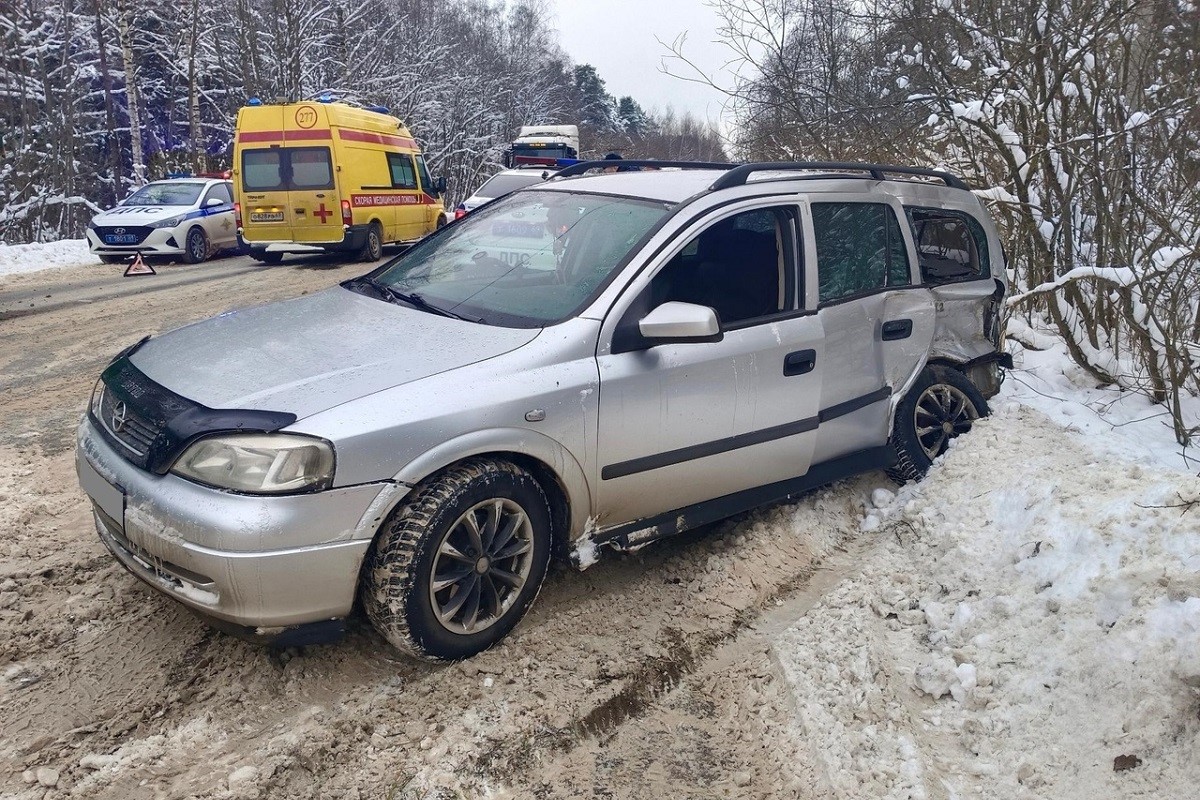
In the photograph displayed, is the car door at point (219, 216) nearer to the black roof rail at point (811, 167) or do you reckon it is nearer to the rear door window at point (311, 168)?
the rear door window at point (311, 168)

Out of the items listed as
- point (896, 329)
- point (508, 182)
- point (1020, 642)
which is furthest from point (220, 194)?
point (1020, 642)

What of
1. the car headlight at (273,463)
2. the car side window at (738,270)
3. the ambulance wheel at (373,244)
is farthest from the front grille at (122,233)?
the car headlight at (273,463)

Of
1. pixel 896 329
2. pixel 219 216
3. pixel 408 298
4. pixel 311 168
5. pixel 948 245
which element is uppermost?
pixel 311 168

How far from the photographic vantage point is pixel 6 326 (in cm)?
912

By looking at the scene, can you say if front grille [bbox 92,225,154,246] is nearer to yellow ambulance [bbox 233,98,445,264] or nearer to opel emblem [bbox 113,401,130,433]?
yellow ambulance [bbox 233,98,445,264]

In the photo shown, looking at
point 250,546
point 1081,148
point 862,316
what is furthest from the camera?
point 1081,148

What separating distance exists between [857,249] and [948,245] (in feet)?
3.12

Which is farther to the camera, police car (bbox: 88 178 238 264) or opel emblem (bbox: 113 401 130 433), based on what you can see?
police car (bbox: 88 178 238 264)

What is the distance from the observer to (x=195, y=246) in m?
15.6

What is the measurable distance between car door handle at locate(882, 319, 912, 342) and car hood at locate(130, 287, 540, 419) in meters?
2.03

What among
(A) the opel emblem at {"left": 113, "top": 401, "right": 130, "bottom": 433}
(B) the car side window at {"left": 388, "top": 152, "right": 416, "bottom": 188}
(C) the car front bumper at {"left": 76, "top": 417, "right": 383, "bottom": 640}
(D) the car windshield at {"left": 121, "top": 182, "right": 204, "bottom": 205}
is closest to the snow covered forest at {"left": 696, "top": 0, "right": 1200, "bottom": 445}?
(C) the car front bumper at {"left": 76, "top": 417, "right": 383, "bottom": 640}

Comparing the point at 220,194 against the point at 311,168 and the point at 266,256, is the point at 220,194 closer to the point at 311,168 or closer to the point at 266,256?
the point at 266,256

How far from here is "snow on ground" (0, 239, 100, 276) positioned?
1447cm

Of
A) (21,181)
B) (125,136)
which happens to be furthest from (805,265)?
(125,136)
